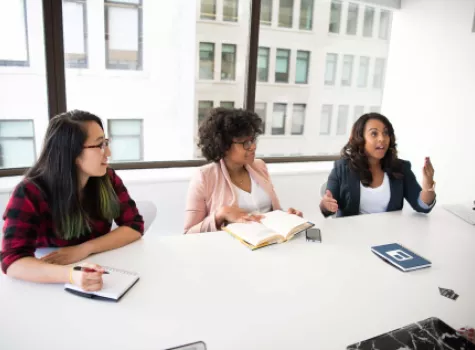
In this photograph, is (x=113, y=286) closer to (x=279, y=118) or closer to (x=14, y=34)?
(x=14, y=34)

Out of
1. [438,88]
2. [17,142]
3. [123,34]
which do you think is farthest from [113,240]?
[438,88]

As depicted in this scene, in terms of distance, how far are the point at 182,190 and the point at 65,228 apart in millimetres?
1608

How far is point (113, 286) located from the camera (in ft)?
3.73

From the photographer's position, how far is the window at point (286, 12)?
3.61 metres

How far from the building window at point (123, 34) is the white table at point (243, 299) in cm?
210

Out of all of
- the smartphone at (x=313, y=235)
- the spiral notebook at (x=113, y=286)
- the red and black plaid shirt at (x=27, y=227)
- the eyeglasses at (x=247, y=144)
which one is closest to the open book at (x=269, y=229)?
the smartphone at (x=313, y=235)

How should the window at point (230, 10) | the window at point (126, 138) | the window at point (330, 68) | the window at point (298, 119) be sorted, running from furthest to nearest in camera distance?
the window at point (298, 119), the window at point (330, 68), the window at point (230, 10), the window at point (126, 138)

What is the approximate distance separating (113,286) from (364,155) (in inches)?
62.0

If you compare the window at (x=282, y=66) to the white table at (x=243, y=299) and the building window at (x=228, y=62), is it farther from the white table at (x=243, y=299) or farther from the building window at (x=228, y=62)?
the white table at (x=243, y=299)

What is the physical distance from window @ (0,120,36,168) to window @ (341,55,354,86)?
3.09m

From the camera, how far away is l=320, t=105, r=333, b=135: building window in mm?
4208

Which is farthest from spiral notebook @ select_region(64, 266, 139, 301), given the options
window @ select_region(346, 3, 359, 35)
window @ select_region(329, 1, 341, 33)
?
window @ select_region(346, 3, 359, 35)

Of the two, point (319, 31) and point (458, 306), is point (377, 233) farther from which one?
point (319, 31)

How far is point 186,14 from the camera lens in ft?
10.7
